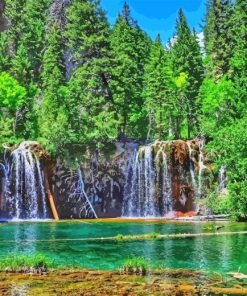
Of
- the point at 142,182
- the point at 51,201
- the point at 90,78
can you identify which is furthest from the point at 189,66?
the point at 51,201

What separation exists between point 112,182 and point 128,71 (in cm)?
1225

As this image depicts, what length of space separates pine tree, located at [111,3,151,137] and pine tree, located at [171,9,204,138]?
453cm

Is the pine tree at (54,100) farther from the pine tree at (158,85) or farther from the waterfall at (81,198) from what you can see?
the pine tree at (158,85)

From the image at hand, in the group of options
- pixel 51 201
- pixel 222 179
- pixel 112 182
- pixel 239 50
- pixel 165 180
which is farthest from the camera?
pixel 239 50

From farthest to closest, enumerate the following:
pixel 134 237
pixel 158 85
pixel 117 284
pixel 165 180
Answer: pixel 158 85 < pixel 165 180 < pixel 134 237 < pixel 117 284

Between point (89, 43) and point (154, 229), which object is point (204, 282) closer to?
point (154, 229)

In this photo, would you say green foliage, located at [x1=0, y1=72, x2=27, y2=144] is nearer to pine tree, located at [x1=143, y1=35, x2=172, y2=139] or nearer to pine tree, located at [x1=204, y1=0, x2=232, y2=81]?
pine tree, located at [x1=143, y1=35, x2=172, y2=139]

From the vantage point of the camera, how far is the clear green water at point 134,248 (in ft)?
76.8

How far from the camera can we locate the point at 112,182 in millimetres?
55656

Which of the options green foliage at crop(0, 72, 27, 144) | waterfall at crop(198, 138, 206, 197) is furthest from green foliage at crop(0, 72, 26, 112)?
waterfall at crop(198, 138, 206, 197)

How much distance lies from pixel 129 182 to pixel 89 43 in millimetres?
14701

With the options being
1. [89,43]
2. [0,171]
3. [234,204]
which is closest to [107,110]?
[89,43]

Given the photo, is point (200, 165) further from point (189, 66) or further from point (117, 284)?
point (117, 284)

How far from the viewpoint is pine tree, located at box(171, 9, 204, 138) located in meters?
66.7
